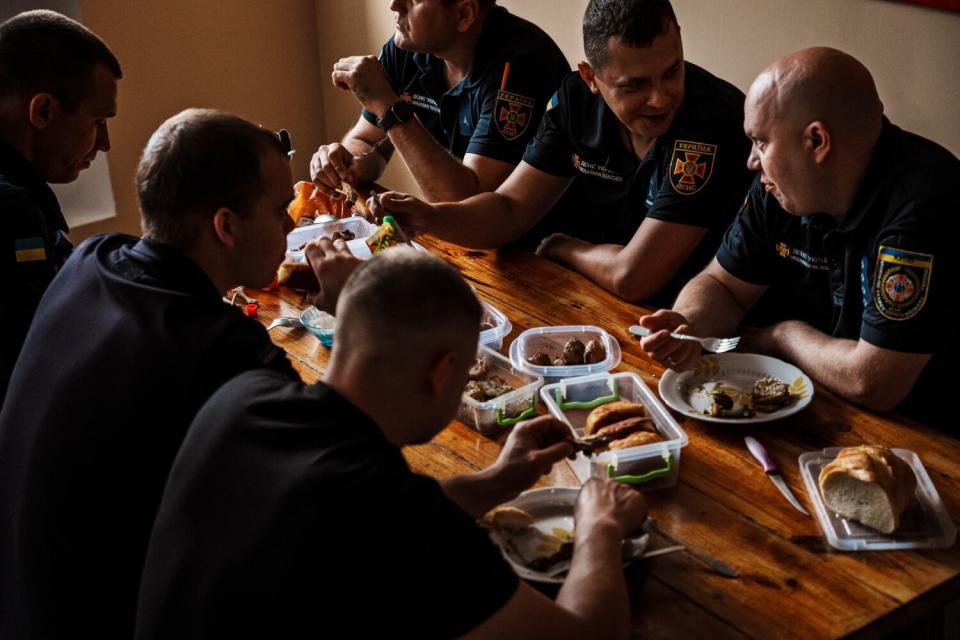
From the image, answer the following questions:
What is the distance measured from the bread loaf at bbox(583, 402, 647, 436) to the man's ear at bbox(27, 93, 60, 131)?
136 cm

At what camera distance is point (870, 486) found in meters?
1.61

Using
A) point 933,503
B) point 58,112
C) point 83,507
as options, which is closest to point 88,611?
point 83,507

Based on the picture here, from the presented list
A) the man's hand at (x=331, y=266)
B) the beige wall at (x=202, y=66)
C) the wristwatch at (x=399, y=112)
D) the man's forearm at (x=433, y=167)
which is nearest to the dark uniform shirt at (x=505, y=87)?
the man's forearm at (x=433, y=167)

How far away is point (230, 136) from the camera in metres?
1.77

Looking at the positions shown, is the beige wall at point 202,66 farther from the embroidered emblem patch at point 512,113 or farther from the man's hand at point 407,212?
the man's hand at point 407,212

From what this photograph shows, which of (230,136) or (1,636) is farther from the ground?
(230,136)

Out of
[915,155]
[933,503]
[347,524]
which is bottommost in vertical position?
[933,503]

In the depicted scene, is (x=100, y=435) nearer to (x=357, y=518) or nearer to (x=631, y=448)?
(x=357, y=518)

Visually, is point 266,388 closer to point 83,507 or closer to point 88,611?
point 83,507

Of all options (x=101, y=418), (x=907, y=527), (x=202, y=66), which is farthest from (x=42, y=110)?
(x=202, y=66)

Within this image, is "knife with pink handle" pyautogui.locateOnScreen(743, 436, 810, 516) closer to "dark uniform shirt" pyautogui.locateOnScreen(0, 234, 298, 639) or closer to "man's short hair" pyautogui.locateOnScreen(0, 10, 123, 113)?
"dark uniform shirt" pyautogui.locateOnScreen(0, 234, 298, 639)

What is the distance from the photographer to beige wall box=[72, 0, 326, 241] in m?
4.45

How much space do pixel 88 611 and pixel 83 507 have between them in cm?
17

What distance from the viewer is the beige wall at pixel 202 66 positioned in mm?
4449
